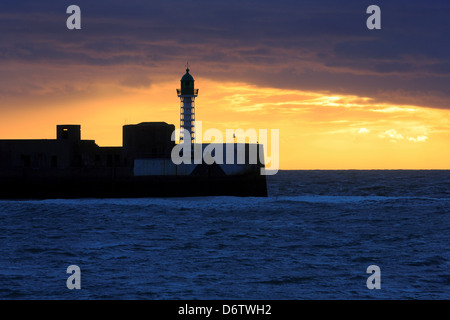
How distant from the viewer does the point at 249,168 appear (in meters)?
48.1

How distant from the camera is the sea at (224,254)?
13.3 metres

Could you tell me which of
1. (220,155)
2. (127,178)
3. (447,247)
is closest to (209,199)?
(220,155)

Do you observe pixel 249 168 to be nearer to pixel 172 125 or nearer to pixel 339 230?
pixel 172 125

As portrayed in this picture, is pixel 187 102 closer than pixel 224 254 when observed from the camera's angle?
No

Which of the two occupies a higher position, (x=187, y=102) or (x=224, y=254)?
(x=187, y=102)

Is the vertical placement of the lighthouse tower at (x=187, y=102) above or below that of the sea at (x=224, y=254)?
above

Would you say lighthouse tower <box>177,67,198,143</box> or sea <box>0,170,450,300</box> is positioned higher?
lighthouse tower <box>177,67,198,143</box>

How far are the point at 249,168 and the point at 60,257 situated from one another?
30.8 meters

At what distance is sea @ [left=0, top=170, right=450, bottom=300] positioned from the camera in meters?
13.3

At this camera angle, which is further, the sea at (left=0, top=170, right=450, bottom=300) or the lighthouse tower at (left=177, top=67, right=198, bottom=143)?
the lighthouse tower at (left=177, top=67, right=198, bottom=143)

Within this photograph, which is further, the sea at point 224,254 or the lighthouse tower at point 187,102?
the lighthouse tower at point 187,102

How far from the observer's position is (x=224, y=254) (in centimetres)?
1892
